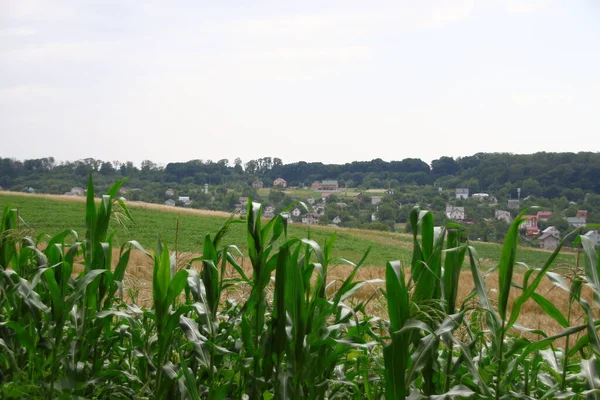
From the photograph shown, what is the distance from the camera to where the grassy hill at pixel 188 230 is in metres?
24.3

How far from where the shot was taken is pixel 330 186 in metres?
64.2

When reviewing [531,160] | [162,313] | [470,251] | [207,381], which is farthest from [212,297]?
[531,160]

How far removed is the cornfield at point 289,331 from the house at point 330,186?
59.8m

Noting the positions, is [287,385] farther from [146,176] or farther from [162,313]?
[146,176]

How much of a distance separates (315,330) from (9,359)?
1.49m

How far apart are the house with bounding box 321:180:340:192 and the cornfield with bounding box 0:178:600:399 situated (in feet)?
196

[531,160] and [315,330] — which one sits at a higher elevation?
[531,160]

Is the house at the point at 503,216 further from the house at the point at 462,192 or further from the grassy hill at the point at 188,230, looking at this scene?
the house at the point at 462,192

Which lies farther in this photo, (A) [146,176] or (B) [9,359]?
(A) [146,176]

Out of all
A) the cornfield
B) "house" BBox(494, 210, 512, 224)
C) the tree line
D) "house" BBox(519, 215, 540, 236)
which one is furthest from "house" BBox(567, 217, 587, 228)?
the tree line

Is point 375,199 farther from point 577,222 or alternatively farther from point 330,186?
point 577,222

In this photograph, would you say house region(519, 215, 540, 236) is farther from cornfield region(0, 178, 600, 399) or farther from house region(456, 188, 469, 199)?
house region(456, 188, 469, 199)

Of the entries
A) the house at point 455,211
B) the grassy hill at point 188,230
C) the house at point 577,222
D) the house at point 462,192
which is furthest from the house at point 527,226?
the house at point 462,192

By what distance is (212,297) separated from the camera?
2670 mm
